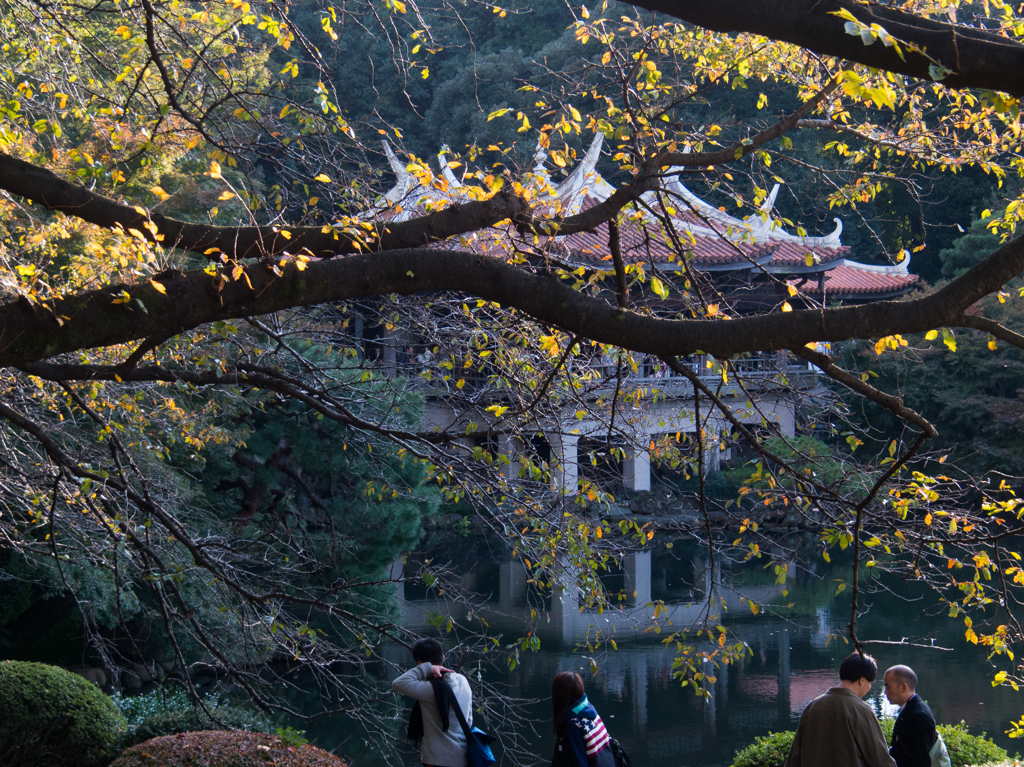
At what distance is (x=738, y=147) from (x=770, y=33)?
2.71 feet

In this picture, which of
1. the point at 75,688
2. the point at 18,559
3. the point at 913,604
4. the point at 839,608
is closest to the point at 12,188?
the point at 75,688

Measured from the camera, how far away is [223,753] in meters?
4.01

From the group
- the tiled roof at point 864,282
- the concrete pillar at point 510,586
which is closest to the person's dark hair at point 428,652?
the concrete pillar at point 510,586

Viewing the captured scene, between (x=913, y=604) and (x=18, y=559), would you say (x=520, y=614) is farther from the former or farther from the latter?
(x=18, y=559)

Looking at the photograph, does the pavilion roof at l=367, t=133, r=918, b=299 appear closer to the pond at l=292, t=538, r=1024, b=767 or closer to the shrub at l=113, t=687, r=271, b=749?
the pond at l=292, t=538, r=1024, b=767

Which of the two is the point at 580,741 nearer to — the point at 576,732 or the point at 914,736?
the point at 576,732

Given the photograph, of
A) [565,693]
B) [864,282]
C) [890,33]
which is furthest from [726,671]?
[864,282]

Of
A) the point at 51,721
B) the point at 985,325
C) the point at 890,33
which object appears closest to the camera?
the point at 890,33

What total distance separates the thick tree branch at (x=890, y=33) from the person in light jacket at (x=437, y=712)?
2.41 m

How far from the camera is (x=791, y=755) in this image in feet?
10.3

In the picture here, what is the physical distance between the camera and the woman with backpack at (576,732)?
295cm

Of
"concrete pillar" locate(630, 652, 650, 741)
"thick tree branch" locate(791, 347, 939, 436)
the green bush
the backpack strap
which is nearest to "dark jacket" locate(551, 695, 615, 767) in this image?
the backpack strap

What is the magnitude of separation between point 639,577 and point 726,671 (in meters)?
4.76

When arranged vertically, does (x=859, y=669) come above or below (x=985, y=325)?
below
